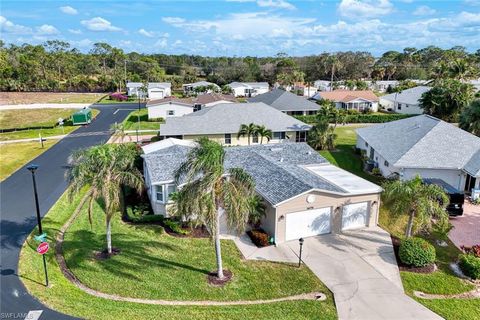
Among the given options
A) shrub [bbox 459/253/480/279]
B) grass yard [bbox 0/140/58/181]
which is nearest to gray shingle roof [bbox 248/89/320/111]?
grass yard [bbox 0/140/58/181]

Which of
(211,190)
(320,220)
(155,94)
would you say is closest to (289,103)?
(155,94)

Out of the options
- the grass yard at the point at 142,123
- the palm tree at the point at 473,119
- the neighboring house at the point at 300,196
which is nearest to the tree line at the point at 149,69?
the grass yard at the point at 142,123

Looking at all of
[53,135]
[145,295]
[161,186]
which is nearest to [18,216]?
[161,186]

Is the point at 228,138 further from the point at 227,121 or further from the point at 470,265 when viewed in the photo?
the point at 470,265

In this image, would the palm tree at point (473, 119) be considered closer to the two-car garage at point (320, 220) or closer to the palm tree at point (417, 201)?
the palm tree at point (417, 201)

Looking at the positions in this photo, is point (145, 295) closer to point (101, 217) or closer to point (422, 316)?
point (101, 217)
